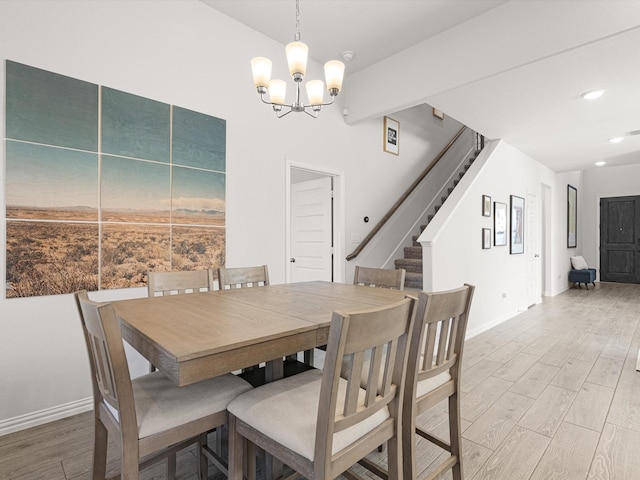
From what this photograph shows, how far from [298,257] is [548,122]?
11.6 ft

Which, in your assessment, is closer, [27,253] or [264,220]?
[27,253]

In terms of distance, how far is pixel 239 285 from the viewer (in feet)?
8.38

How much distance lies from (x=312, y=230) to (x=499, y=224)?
2.73m

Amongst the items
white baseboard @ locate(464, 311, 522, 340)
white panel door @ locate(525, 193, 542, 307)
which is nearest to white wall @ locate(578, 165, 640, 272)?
white panel door @ locate(525, 193, 542, 307)

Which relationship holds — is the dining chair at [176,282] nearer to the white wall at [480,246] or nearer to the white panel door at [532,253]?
the white wall at [480,246]

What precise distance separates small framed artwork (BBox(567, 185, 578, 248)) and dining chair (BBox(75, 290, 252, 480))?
915 cm

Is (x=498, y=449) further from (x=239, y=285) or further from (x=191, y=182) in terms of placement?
(x=191, y=182)

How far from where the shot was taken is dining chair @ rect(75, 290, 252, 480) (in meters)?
1.13

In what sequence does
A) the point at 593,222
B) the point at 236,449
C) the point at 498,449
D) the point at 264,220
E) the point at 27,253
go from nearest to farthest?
the point at 236,449 < the point at 498,449 < the point at 27,253 < the point at 264,220 < the point at 593,222

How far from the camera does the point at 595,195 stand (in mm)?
9078

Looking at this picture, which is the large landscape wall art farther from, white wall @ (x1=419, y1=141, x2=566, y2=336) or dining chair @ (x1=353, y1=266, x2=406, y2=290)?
white wall @ (x1=419, y1=141, x2=566, y2=336)

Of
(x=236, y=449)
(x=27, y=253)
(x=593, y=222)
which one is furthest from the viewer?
(x=593, y=222)

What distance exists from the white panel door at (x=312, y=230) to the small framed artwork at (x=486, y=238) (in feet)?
6.75

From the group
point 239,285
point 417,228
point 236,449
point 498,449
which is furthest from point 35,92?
point 417,228
